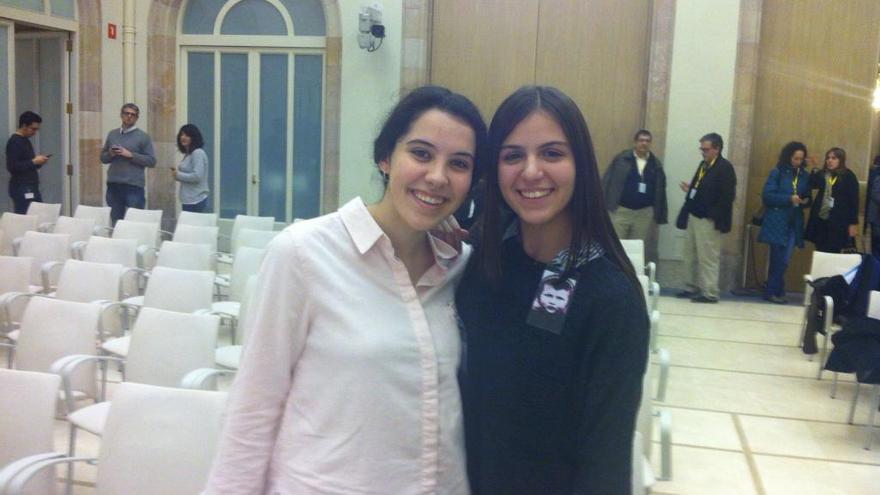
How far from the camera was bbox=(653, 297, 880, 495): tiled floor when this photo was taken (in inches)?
155

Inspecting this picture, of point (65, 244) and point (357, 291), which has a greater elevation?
point (357, 291)

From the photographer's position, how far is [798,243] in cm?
855

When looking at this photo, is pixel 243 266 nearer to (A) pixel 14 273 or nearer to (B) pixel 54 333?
(A) pixel 14 273

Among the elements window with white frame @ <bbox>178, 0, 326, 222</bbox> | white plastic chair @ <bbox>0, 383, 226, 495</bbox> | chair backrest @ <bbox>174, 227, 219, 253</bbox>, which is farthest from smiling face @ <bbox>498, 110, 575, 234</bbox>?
window with white frame @ <bbox>178, 0, 326, 222</bbox>

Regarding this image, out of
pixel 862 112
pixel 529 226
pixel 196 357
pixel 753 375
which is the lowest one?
pixel 753 375

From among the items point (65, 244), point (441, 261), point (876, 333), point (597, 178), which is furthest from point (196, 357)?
point (876, 333)

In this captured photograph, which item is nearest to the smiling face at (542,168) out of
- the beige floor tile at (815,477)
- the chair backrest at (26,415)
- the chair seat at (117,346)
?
the chair backrest at (26,415)

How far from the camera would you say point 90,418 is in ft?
10.5

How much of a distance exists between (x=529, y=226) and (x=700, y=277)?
755 cm

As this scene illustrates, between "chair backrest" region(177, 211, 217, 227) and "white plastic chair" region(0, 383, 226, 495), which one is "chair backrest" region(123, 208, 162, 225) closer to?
"chair backrest" region(177, 211, 217, 227)

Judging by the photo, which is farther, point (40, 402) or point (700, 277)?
point (700, 277)

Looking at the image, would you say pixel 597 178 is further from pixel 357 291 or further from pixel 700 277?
pixel 700 277

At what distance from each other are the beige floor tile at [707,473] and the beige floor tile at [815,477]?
103 millimetres

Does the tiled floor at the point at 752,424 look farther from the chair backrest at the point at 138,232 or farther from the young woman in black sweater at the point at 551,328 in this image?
the young woman in black sweater at the point at 551,328
